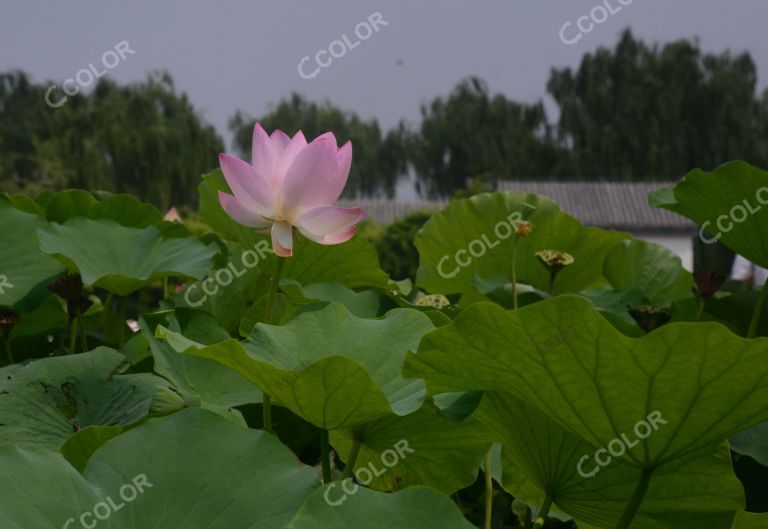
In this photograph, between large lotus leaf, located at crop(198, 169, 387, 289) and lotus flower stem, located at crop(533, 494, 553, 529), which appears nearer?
lotus flower stem, located at crop(533, 494, 553, 529)

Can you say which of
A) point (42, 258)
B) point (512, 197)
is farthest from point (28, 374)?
point (512, 197)

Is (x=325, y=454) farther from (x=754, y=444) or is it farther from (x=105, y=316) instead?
(x=105, y=316)

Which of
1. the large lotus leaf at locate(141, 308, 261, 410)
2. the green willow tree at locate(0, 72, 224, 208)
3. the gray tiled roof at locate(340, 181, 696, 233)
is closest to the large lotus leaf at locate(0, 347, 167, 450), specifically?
the large lotus leaf at locate(141, 308, 261, 410)

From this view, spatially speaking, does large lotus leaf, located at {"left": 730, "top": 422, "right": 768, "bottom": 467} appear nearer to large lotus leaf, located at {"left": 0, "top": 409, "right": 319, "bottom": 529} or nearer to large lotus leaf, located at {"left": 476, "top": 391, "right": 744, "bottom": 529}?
large lotus leaf, located at {"left": 476, "top": 391, "right": 744, "bottom": 529}

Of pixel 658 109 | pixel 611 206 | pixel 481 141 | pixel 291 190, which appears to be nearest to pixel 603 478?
pixel 291 190

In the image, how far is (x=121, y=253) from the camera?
879 millimetres

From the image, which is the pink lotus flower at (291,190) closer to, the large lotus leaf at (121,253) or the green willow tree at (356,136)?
the large lotus leaf at (121,253)

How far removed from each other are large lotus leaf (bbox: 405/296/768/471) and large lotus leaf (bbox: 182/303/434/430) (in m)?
0.04

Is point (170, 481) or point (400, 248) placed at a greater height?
point (170, 481)

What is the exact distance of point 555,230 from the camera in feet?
3.54

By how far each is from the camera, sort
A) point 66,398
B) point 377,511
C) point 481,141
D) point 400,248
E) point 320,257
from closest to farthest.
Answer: point 377,511, point 66,398, point 320,257, point 400,248, point 481,141

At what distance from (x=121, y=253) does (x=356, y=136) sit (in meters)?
28.1

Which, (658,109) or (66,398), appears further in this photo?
(658,109)

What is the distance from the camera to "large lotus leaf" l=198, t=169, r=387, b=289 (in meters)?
→ 0.89
